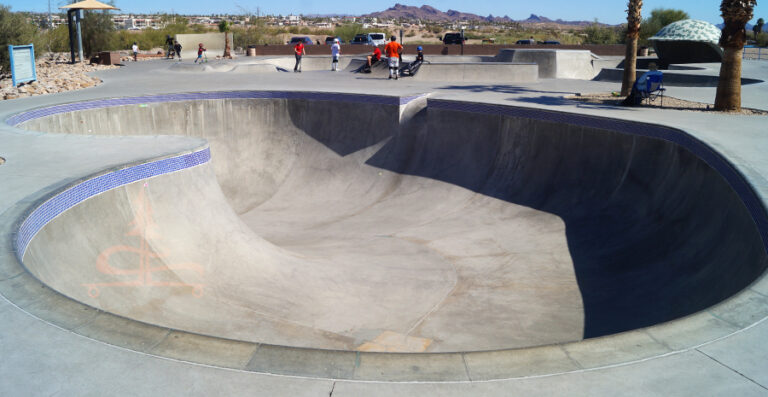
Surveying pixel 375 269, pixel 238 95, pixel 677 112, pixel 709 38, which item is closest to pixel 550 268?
pixel 375 269

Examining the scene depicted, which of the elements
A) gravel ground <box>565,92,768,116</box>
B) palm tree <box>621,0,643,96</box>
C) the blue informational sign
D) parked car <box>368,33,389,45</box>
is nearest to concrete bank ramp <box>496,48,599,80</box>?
gravel ground <box>565,92,768,116</box>

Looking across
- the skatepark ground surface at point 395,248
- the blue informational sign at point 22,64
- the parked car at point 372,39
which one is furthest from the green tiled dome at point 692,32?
the blue informational sign at point 22,64

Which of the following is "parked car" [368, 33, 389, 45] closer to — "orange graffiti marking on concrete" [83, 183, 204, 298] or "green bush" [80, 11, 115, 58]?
"green bush" [80, 11, 115, 58]

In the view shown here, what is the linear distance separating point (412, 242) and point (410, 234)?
19.2 inches

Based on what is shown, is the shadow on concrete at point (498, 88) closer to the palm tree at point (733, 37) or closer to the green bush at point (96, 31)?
the palm tree at point (733, 37)

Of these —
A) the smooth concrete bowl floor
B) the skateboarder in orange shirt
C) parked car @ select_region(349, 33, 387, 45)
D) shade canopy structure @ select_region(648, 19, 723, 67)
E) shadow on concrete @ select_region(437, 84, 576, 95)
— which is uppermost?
parked car @ select_region(349, 33, 387, 45)

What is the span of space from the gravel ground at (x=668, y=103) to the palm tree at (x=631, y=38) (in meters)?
0.41

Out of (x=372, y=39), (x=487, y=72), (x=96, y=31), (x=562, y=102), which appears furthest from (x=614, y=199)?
(x=372, y=39)

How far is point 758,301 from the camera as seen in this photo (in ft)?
13.3

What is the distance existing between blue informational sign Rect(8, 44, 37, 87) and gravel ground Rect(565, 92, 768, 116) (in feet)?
46.7

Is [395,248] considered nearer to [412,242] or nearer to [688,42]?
[412,242]

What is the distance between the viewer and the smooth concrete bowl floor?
602cm

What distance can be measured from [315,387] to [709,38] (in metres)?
26.3

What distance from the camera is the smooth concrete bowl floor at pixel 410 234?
19.8 feet
